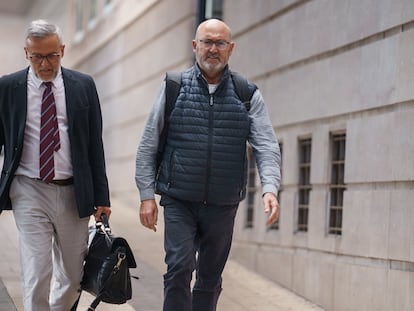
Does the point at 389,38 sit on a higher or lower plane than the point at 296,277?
higher

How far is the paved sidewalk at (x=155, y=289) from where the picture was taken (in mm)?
7758

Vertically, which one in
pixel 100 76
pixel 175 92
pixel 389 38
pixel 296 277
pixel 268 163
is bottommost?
pixel 296 277

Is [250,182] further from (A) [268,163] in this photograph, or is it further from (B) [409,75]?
(A) [268,163]

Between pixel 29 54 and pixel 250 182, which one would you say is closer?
pixel 29 54

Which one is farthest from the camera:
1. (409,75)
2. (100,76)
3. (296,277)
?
(100,76)

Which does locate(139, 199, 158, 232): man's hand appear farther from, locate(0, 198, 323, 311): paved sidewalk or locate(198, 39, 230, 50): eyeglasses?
Result: locate(0, 198, 323, 311): paved sidewalk

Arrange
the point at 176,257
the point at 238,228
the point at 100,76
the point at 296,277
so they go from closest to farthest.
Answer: the point at 176,257
the point at 296,277
the point at 238,228
the point at 100,76

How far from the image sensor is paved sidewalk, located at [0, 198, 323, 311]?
7.76m

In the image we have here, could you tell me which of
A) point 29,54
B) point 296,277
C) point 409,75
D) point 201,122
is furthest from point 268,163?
point 296,277

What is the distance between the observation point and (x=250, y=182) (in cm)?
1075

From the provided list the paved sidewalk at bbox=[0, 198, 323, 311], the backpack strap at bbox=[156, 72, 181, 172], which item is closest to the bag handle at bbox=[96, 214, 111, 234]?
the backpack strap at bbox=[156, 72, 181, 172]

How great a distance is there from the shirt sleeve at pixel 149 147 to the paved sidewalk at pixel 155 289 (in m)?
2.45

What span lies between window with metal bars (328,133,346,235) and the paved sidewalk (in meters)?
0.79

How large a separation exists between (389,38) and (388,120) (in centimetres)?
66
